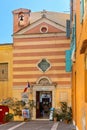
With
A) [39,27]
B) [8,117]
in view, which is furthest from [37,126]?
[39,27]

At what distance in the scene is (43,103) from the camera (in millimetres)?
32344

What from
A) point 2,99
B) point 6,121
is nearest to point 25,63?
point 2,99

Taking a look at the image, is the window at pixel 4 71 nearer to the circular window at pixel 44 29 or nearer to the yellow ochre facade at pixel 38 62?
the yellow ochre facade at pixel 38 62

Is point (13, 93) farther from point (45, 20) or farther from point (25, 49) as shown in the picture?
point (45, 20)

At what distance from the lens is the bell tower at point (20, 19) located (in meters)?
32.4

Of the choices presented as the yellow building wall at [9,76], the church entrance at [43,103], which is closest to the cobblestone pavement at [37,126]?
the church entrance at [43,103]

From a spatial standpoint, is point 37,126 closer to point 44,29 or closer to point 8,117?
point 8,117

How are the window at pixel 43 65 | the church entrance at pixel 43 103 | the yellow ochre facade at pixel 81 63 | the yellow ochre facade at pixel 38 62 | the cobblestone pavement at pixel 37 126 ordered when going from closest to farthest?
the yellow ochre facade at pixel 81 63 → the cobblestone pavement at pixel 37 126 → the yellow ochre facade at pixel 38 62 → the window at pixel 43 65 → the church entrance at pixel 43 103

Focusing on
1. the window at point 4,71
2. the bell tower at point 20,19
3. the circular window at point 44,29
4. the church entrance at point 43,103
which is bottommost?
the church entrance at point 43,103

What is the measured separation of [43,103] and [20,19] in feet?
22.4

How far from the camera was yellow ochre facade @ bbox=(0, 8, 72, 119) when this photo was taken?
30.9 meters

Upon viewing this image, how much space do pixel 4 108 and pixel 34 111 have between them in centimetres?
380

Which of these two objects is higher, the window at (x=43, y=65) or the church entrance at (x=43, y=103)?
the window at (x=43, y=65)

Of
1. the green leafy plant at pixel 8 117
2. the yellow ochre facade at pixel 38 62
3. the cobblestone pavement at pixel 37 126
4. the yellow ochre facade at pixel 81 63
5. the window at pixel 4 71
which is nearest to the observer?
the yellow ochre facade at pixel 81 63
